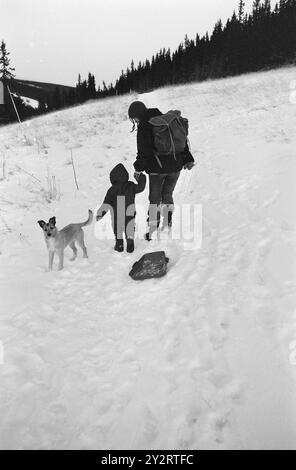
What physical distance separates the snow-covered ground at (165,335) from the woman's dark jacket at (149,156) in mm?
1232

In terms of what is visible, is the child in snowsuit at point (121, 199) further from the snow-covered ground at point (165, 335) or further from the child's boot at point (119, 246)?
the snow-covered ground at point (165, 335)

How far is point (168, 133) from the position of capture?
4.54m

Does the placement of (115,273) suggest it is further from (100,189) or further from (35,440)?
(100,189)

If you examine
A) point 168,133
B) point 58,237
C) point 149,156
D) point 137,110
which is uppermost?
point 137,110

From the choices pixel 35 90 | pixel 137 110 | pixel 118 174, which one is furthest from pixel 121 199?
pixel 35 90

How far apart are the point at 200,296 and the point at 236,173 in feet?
14.3

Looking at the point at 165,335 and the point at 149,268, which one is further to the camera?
the point at 149,268

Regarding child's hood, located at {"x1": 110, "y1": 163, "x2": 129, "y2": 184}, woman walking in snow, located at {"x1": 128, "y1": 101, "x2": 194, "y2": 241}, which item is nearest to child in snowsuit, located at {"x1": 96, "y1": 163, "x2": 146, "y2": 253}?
child's hood, located at {"x1": 110, "y1": 163, "x2": 129, "y2": 184}

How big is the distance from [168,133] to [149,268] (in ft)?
6.58

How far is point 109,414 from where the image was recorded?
2461mm

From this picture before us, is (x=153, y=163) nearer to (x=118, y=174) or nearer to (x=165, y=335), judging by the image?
(x=118, y=174)

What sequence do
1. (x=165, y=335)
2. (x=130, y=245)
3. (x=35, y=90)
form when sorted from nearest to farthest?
1. (x=165, y=335)
2. (x=130, y=245)
3. (x=35, y=90)

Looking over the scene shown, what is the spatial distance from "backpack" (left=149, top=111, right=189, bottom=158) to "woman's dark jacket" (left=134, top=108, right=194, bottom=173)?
0.29 ft

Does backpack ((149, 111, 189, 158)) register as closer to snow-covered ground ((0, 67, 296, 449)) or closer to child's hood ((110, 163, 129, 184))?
child's hood ((110, 163, 129, 184))
